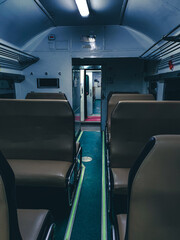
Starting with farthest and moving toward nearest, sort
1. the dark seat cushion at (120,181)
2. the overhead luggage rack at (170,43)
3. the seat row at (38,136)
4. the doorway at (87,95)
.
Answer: the doorway at (87,95)
the overhead luggage rack at (170,43)
the seat row at (38,136)
the dark seat cushion at (120,181)

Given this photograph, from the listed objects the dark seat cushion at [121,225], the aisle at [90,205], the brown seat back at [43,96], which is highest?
the brown seat back at [43,96]

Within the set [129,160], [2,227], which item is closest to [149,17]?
[129,160]

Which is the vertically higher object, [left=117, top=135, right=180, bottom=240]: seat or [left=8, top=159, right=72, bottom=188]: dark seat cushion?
[left=117, top=135, right=180, bottom=240]: seat

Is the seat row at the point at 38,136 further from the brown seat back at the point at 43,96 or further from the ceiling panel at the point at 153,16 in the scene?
the ceiling panel at the point at 153,16

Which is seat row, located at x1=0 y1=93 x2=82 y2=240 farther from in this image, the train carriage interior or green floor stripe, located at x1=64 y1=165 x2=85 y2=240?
green floor stripe, located at x1=64 y1=165 x2=85 y2=240

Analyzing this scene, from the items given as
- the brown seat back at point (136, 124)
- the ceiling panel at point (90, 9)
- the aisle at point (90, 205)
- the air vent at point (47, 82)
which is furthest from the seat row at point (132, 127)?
the air vent at point (47, 82)

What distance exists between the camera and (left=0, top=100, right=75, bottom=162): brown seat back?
7.12 feet

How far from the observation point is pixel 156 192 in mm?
805

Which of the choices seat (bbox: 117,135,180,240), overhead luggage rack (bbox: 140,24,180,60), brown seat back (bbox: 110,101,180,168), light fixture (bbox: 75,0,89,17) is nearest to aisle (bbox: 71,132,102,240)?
brown seat back (bbox: 110,101,180,168)

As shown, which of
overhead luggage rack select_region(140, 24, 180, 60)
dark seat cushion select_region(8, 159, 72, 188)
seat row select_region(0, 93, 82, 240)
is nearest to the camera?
dark seat cushion select_region(8, 159, 72, 188)

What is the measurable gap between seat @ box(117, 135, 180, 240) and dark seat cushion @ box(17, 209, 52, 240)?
0.60 meters

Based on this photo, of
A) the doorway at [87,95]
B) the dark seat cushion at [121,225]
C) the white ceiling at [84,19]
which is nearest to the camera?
the dark seat cushion at [121,225]

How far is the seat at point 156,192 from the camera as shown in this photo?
773 millimetres

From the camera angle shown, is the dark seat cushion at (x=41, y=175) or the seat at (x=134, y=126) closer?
the dark seat cushion at (x=41, y=175)
